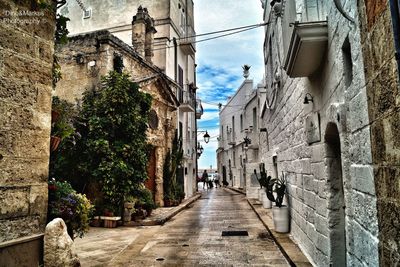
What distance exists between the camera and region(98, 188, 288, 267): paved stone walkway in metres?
5.55

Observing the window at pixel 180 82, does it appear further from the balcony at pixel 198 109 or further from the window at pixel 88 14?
the window at pixel 88 14

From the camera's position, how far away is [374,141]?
2.06 m

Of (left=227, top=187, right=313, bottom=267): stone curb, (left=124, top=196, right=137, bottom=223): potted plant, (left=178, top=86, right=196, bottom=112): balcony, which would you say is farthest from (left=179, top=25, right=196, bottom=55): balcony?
(left=227, top=187, right=313, bottom=267): stone curb

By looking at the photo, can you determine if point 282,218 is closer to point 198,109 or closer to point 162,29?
point 162,29

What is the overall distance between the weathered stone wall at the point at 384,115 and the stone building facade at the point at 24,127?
3.40 meters

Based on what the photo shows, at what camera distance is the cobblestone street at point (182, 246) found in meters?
5.57

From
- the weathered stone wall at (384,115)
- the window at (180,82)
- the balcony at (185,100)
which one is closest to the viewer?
the weathered stone wall at (384,115)

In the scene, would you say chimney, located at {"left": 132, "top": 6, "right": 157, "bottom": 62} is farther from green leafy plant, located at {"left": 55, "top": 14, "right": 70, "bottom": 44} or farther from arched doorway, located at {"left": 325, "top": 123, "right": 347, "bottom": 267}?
arched doorway, located at {"left": 325, "top": 123, "right": 347, "bottom": 267}

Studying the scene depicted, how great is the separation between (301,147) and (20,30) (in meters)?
4.75

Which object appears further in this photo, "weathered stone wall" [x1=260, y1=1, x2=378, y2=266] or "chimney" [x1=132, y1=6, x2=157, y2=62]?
"chimney" [x1=132, y1=6, x2=157, y2=62]

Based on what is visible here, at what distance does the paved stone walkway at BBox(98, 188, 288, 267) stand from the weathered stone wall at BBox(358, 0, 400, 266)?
385 cm

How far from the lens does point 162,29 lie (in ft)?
59.9

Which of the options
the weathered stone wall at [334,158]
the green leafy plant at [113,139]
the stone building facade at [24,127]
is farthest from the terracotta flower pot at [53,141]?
the green leafy plant at [113,139]

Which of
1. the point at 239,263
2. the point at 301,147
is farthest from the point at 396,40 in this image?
the point at 239,263
